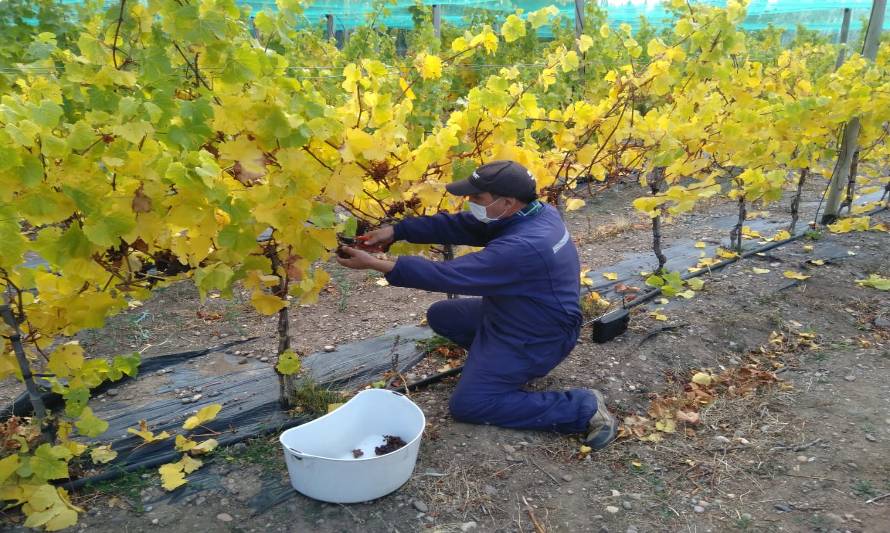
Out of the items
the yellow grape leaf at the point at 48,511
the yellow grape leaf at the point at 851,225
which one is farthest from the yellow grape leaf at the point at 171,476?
the yellow grape leaf at the point at 851,225

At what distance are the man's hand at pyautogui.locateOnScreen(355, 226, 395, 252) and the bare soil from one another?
765mm

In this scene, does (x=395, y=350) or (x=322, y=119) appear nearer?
(x=322, y=119)

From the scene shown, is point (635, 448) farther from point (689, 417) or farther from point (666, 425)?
point (689, 417)

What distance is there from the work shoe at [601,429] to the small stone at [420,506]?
0.77 meters

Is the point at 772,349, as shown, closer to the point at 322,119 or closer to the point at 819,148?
the point at 819,148

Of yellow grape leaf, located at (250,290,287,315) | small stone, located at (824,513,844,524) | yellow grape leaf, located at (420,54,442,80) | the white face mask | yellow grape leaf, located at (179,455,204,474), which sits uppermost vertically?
yellow grape leaf, located at (420,54,442,80)

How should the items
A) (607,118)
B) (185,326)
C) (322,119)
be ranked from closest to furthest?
(322,119) < (607,118) < (185,326)

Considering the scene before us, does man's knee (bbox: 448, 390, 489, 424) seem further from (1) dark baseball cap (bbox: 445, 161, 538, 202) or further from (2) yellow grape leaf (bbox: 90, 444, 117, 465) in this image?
(2) yellow grape leaf (bbox: 90, 444, 117, 465)

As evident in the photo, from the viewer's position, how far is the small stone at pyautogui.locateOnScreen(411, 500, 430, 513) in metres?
2.15

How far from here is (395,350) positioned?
3307 millimetres

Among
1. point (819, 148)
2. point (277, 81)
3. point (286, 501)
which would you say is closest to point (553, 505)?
point (286, 501)

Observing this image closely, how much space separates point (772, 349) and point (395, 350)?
6.86 feet

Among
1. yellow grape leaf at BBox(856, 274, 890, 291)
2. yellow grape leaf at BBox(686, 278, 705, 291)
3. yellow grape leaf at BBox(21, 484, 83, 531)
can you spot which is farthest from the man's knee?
yellow grape leaf at BBox(856, 274, 890, 291)

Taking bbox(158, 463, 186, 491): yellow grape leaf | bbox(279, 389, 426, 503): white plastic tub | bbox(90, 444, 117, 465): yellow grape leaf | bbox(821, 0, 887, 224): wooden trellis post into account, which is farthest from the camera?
bbox(821, 0, 887, 224): wooden trellis post
